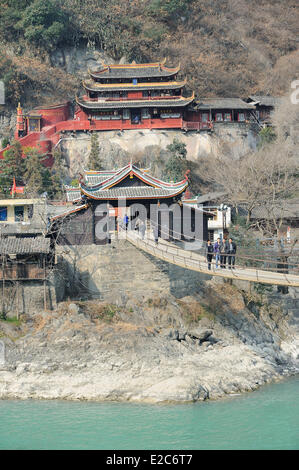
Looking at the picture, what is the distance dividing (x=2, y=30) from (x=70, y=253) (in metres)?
34.2

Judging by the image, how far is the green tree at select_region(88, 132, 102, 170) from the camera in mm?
42344

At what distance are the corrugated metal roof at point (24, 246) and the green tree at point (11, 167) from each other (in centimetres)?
1367

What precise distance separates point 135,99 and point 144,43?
1112 cm

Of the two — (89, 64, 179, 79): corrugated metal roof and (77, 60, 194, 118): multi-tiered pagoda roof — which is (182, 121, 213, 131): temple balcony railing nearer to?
(77, 60, 194, 118): multi-tiered pagoda roof

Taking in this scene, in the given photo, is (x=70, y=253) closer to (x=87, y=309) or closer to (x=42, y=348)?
(x=87, y=309)

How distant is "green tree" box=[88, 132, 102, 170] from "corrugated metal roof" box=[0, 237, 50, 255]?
1596 centimetres

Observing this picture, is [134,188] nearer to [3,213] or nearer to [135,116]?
[3,213]

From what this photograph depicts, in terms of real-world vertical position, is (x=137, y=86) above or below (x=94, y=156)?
above

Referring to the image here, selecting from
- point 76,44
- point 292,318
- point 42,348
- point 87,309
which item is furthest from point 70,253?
point 76,44

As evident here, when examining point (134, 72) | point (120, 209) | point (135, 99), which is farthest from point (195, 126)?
point (120, 209)

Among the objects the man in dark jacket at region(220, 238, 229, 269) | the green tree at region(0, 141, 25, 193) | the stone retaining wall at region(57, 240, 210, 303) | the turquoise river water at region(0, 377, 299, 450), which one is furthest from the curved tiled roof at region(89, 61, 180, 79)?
the turquoise river water at region(0, 377, 299, 450)

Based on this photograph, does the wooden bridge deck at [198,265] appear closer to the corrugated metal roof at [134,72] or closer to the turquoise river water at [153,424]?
the turquoise river water at [153,424]

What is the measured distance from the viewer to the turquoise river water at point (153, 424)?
18625mm

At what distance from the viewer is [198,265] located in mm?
25469
